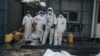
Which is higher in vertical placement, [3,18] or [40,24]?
[3,18]

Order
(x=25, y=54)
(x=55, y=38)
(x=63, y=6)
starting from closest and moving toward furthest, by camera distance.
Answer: (x=25, y=54)
(x=55, y=38)
(x=63, y=6)

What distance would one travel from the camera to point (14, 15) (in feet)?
60.7

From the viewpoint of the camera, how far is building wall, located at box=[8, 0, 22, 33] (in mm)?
16998

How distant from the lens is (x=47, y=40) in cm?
1503

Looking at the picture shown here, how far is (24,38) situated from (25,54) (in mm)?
3990

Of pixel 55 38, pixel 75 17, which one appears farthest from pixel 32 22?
pixel 75 17

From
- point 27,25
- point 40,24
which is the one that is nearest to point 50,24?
point 40,24

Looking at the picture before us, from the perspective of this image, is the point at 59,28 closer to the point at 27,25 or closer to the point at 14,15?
the point at 27,25

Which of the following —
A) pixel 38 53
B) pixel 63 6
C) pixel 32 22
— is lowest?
pixel 38 53

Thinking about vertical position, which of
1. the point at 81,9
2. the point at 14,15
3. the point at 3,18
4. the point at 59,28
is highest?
the point at 81,9

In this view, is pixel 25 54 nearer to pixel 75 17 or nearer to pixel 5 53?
pixel 5 53

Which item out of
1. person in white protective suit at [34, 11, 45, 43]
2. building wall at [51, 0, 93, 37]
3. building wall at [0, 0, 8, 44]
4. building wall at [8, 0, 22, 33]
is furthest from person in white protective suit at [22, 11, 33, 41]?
building wall at [8, 0, 22, 33]

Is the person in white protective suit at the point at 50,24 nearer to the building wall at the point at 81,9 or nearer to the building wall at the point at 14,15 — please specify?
the building wall at the point at 81,9

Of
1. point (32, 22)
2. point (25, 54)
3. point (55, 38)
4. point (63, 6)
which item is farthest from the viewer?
point (63, 6)
